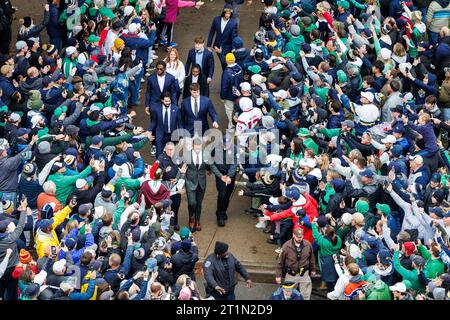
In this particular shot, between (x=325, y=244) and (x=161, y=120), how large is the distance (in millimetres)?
4475

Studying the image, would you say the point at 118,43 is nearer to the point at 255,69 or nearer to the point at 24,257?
the point at 255,69

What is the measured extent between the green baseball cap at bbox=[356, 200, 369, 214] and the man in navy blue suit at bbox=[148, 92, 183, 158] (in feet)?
14.1

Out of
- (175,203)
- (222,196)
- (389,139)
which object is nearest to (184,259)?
(175,203)

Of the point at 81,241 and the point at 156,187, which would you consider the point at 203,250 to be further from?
the point at 81,241

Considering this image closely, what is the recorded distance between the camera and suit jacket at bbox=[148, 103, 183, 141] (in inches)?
850

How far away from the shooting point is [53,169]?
1984 cm

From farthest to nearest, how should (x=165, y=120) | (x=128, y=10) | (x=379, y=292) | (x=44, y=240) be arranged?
(x=128, y=10) → (x=165, y=120) → (x=44, y=240) → (x=379, y=292)

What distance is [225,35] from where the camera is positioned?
2405cm

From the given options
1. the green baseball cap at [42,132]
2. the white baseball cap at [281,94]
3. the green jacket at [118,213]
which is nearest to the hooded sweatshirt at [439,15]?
the white baseball cap at [281,94]

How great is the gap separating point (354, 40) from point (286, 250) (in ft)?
22.3

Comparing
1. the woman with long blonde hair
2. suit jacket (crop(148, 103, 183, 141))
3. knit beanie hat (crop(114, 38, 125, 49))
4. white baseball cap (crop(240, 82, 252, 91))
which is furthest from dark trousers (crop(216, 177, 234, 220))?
knit beanie hat (crop(114, 38, 125, 49))

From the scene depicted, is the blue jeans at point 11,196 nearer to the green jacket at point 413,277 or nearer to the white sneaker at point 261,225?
the white sneaker at point 261,225

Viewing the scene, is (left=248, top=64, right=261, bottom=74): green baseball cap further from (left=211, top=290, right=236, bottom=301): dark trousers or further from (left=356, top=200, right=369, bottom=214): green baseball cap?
(left=211, top=290, right=236, bottom=301): dark trousers
